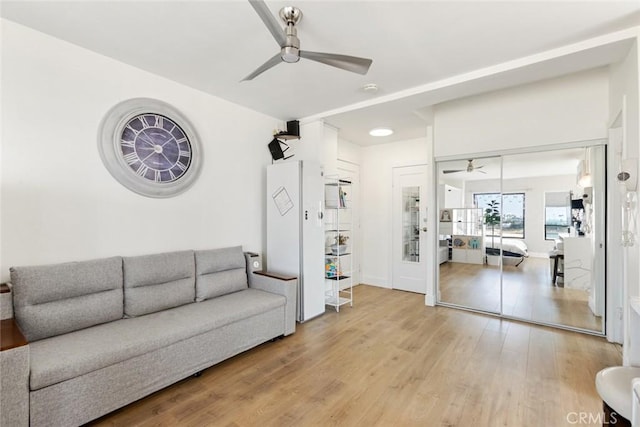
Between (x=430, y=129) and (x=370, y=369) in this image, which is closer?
(x=370, y=369)

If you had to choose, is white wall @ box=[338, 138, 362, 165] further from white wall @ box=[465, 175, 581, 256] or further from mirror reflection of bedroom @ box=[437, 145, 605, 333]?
white wall @ box=[465, 175, 581, 256]

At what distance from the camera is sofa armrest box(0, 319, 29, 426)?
55.4 inches

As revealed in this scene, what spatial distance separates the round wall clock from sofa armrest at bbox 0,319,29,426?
1463 millimetres

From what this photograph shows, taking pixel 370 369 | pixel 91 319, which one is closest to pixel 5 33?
pixel 91 319

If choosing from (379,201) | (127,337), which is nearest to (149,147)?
(127,337)

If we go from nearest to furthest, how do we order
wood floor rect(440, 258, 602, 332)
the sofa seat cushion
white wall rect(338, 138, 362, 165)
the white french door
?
the sofa seat cushion, wood floor rect(440, 258, 602, 332), the white french door, white wall rect(338, 138, 362, 165)

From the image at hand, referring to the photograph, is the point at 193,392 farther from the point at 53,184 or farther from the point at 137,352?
the point at 53,184

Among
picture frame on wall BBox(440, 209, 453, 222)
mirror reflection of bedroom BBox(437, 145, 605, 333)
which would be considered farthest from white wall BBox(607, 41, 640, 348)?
picture frame on wall BBox(440, 209, 453, 222)

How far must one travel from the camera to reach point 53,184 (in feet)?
7.31

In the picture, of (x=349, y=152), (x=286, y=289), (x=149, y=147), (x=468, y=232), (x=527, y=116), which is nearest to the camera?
(x=149, y=147)

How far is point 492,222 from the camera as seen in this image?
146 inches

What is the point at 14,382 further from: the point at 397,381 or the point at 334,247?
the point at 334,247

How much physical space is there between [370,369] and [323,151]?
105 inches

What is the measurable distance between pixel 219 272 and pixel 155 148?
136cm
